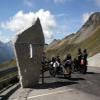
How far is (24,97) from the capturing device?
46.1 ft

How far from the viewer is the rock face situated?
669 inches

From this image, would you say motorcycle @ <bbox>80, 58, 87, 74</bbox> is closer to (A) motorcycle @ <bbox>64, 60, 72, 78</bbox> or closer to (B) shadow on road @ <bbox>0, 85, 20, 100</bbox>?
(A) motorcycle @ <bbox>64, 60, 72, 78</bbox>

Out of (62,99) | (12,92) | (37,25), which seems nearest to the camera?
(62,99)

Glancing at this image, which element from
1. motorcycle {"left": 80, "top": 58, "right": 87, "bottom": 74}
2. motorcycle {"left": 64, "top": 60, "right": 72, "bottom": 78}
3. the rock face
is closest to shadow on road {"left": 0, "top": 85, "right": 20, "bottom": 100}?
the rock face

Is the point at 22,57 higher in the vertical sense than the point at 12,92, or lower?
higher

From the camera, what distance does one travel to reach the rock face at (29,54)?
55.8 feet

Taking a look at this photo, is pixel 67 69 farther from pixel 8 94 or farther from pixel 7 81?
pixel 8 94

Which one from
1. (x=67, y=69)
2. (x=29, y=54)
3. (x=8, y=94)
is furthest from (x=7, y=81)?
(x=67, y=69)

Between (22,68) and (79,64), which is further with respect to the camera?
(79,64)

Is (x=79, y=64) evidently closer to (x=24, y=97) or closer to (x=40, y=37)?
(x=40, y=37)

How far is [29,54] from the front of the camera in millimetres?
17422

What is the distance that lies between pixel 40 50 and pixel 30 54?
140cm

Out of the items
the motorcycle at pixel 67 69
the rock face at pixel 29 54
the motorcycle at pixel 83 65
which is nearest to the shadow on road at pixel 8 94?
the rock face at pixel 29 54

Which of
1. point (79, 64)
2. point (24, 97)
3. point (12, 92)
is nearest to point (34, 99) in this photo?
point (24, 97)
